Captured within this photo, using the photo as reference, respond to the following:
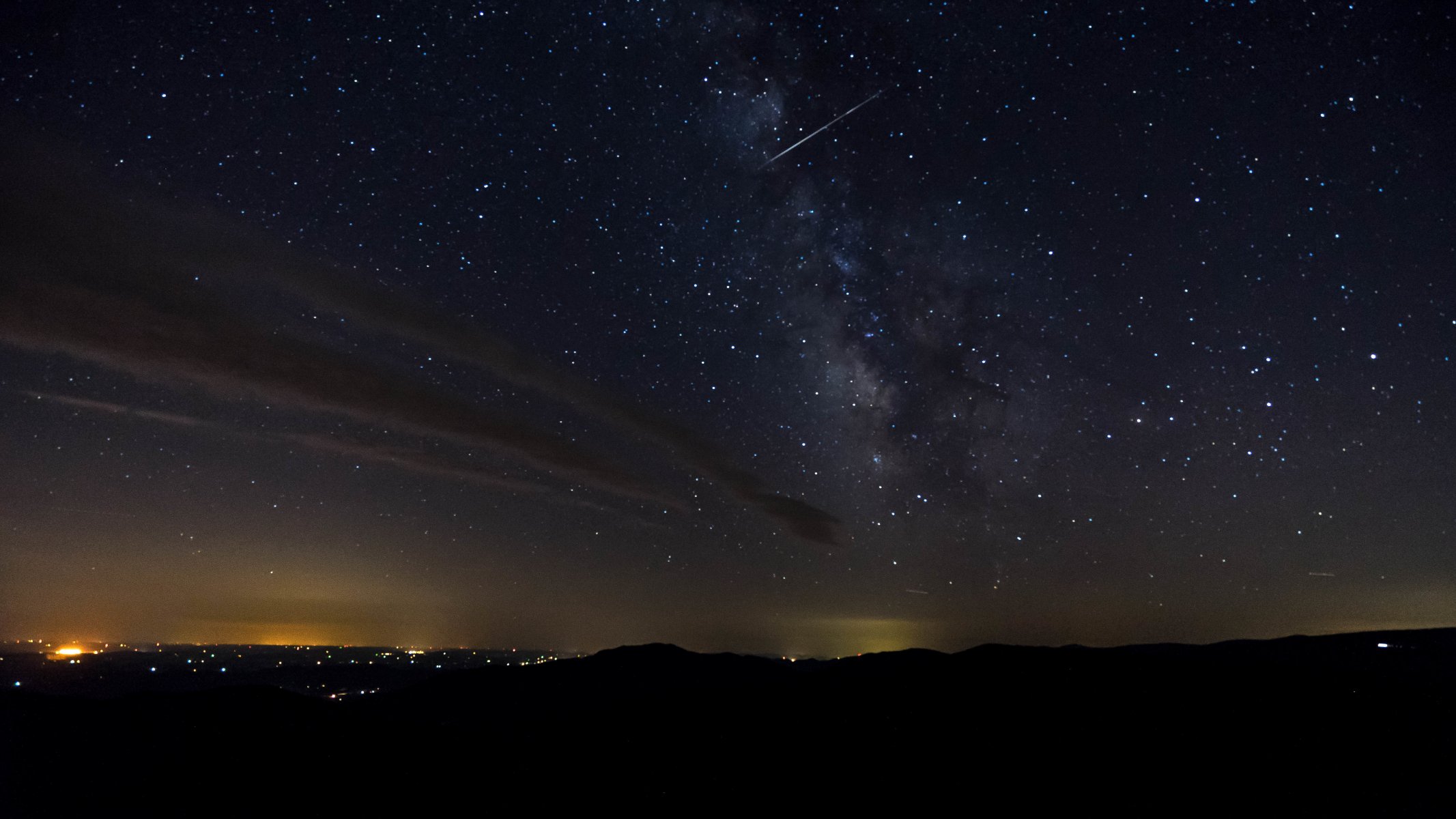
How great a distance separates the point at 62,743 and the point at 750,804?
33.9 meters

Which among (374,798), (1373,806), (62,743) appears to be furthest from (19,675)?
(1373,806)

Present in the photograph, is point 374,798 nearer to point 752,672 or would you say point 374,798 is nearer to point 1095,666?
point 1095,666

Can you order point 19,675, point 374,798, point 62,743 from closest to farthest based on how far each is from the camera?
point 374,798, point 62,743, point 19,675

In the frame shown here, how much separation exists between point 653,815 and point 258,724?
24.7m

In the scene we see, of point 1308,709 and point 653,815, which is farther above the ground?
point 1308,709

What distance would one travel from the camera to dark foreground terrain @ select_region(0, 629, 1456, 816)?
74.2 feet

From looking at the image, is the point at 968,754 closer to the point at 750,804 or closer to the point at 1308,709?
the point at 750,804

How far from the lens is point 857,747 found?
29.4 meters

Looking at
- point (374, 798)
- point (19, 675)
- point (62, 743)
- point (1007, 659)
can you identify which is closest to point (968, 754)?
point (1007, 659)

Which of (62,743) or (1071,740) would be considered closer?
(1071,740)

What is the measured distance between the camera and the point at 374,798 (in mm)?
28812

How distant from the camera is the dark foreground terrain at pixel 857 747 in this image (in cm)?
2262

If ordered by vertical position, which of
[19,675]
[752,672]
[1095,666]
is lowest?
[19,675]

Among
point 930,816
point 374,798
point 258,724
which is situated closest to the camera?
point 930,816
